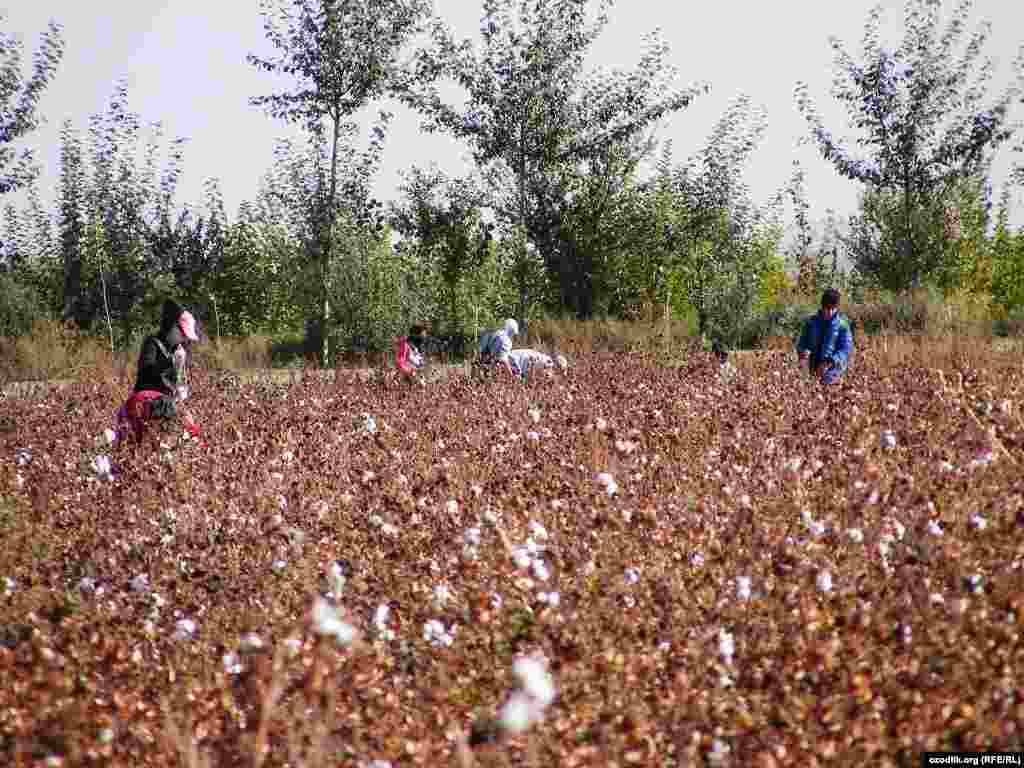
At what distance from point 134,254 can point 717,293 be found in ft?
50.0

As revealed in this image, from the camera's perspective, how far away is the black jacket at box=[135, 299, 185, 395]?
26.2ft

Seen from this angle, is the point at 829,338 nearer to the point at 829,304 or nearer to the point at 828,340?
the point at 828,340

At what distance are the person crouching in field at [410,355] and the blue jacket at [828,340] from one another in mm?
4544

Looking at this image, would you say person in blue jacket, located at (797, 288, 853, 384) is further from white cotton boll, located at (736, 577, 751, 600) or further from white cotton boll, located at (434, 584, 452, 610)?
white cotton boll, located at (434, 584, 452, 610)

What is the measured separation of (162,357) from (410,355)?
14.8 feet

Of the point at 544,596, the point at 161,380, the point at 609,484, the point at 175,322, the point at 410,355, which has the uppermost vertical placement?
the point at 175,322

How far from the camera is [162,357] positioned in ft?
26.3

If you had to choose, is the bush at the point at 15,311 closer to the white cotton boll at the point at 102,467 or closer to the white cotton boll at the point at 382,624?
the white cotton boll at the point at 102,467

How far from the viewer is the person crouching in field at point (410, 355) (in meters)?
11.7

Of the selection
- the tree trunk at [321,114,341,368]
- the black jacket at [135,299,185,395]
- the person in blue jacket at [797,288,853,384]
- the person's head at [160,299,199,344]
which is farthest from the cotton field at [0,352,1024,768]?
the tree trunk at [321,114,341,368]

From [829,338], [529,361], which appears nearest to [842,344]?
[829,338]

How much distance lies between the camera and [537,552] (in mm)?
3816

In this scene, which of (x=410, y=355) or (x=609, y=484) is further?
(x=410, y=355)

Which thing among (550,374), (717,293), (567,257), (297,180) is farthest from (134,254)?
(550,374)
